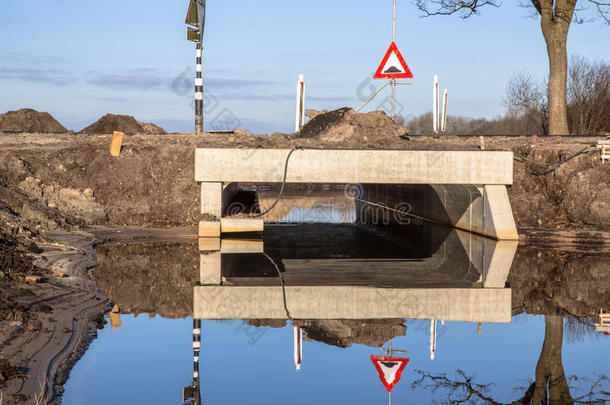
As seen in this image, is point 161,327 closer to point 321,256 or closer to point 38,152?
point 321,256

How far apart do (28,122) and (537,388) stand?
30640 millimetres

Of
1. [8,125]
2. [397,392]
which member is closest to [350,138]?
[397,392]

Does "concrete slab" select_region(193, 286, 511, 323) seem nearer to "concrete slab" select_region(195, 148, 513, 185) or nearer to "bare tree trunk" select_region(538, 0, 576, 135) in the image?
"concrete slab" select_region(195, 148, 513, 185)

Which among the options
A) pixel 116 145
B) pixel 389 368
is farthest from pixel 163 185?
pixel 389 368

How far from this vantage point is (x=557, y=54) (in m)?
20.8

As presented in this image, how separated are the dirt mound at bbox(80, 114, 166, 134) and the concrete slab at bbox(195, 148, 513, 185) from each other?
1820 centimetres

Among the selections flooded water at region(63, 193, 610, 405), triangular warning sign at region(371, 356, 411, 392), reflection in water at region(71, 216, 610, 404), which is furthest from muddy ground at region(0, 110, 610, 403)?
triangular warning sign at region(371, 356, 411, 392)

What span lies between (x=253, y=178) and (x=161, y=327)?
7.52 m

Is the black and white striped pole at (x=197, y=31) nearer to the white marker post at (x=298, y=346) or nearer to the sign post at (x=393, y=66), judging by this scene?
the sign post at (x=393, y=66)

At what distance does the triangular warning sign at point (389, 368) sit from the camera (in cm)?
537

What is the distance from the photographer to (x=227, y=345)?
6.50 m

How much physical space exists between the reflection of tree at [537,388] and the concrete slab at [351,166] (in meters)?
8.83

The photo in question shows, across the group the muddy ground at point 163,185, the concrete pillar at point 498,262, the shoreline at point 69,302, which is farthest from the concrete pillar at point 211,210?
the concrete pillar at point 498,262

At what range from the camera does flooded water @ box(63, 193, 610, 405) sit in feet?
17.3
